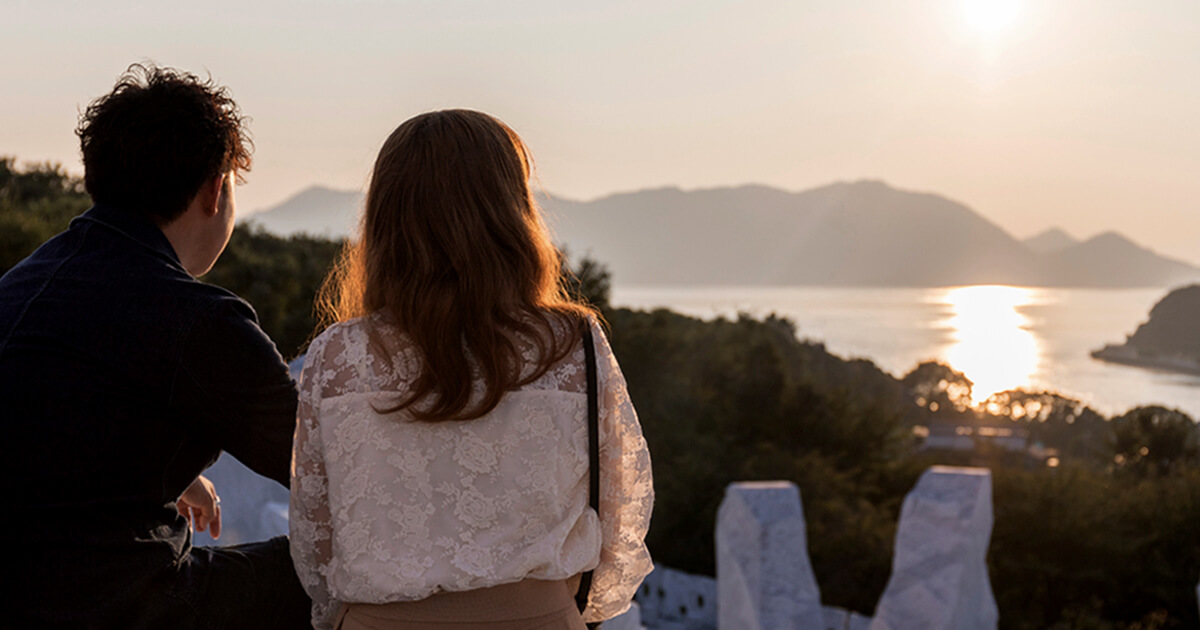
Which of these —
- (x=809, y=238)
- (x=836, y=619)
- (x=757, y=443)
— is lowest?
(x=836, y=619)

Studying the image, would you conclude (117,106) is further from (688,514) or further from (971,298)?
(971,298)

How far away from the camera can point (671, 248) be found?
67.3m

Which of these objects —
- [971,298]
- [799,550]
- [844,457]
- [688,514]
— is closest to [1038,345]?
[844,457]

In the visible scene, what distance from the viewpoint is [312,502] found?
166cm

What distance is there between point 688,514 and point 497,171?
14407 millimetres

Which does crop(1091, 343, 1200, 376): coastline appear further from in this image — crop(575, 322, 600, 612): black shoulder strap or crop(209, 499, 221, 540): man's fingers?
crop(209, 499, 221, 540): man's fingers

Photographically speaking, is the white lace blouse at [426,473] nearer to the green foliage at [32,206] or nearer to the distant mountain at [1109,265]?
the green foliage at [32,206]

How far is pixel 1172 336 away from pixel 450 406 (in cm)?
2506

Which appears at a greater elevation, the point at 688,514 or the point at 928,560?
the point at 928,560

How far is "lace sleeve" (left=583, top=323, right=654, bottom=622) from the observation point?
174cm

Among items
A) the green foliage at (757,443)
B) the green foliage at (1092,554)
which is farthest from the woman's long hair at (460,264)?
the green foliage at (757,443)

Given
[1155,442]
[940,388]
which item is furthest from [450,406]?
[940,388]

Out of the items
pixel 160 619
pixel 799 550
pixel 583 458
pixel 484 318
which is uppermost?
pixel 484 318

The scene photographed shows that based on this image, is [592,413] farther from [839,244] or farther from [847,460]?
[839,244]
